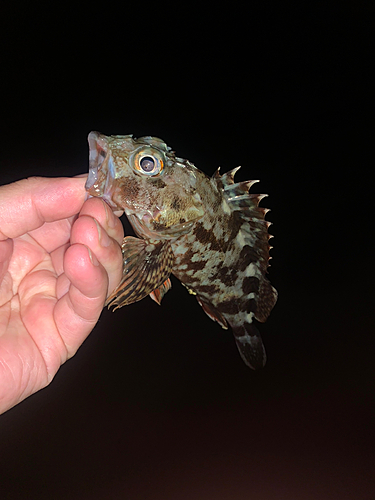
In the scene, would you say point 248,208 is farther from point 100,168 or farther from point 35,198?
point 35,198

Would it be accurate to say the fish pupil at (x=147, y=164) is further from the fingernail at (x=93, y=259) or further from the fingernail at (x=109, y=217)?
the fingernail at (x=93, y=259)

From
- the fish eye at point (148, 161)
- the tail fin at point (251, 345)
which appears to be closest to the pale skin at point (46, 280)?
the fish eye at point (148, 161)

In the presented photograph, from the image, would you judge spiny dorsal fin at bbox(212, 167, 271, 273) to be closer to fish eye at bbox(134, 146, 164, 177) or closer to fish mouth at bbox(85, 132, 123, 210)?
fish eye at bbox(134, 146, 164, 177)

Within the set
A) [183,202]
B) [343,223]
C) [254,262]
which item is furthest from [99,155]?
[343,223]

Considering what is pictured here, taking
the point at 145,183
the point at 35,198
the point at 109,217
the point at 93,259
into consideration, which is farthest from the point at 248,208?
the point at 35,198

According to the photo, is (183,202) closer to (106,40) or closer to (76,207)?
(76,207)
